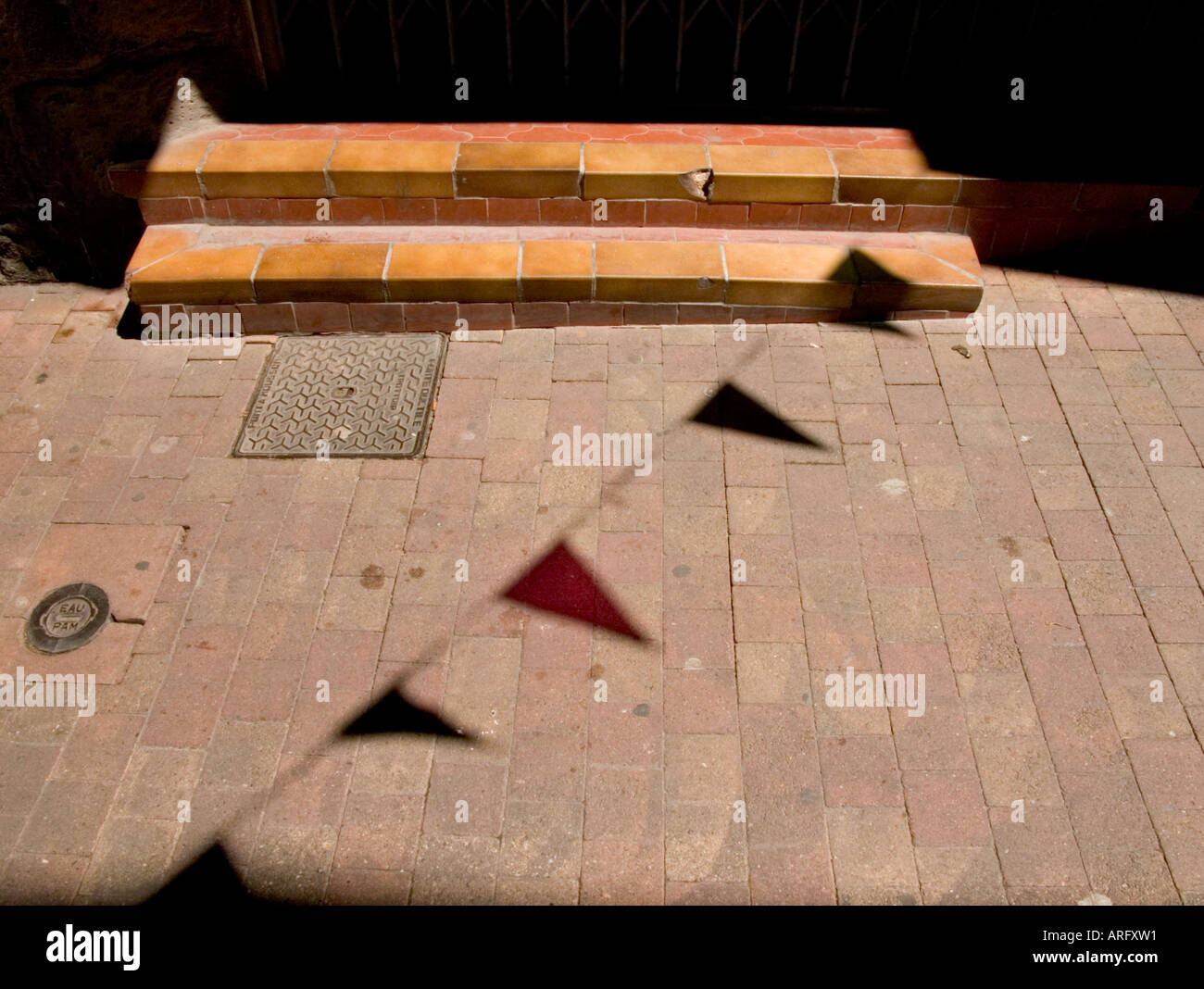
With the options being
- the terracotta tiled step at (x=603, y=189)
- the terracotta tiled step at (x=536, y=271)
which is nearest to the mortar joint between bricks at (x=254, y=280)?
the terracotta tiled step at (x=536, y=271)

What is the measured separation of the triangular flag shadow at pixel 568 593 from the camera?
4.36m

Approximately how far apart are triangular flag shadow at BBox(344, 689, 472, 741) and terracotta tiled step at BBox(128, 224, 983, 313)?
293 centimetres

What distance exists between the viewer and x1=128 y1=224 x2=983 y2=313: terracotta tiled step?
5836 millimetres

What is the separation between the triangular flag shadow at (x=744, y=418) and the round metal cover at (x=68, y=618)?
3.38m

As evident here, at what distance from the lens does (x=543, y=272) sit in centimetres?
586

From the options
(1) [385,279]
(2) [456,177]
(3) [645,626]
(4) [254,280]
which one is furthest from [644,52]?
(3) [645,626]

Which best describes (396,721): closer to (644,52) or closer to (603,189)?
(603,189)

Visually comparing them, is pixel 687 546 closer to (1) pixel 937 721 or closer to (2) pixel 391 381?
(1) pixel 937 721

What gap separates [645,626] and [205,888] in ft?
7.11

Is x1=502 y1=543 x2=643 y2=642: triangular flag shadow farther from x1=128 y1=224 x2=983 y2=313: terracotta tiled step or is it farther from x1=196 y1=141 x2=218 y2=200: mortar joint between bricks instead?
x1=196 y1=141 x2=218 y2=200: mortar joint between bricks

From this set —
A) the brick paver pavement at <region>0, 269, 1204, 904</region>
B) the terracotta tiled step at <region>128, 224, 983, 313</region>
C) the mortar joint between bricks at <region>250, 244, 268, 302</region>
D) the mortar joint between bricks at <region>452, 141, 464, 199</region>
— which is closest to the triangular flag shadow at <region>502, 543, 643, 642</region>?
the brick paver pavement at <region>0, 269, 1204, 904</region>

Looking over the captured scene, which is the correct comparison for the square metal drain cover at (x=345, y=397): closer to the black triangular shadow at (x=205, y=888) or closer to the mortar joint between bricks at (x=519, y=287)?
the mortar joint between bricks at (x=519, y=287)

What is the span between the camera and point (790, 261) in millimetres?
6035
